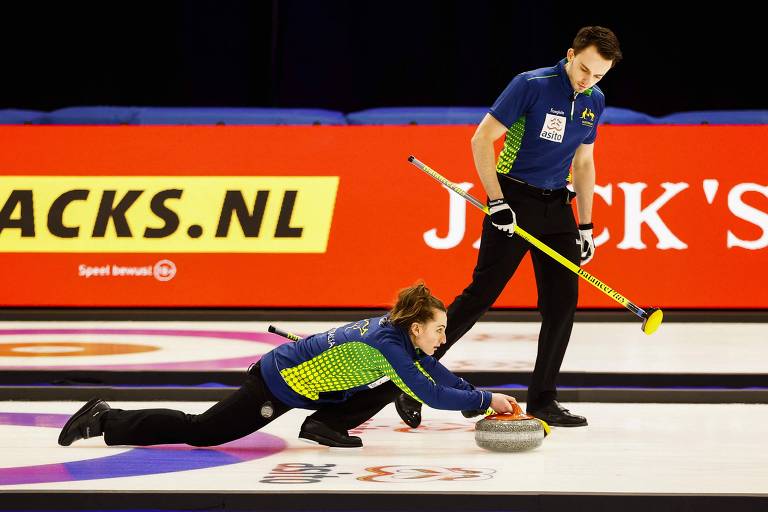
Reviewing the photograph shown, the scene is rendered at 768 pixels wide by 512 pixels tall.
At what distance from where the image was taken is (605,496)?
383cm

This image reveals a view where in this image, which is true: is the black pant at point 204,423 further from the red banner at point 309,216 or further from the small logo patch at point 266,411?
the red banner at point 309,216

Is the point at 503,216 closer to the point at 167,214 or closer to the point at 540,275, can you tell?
the point at 540,275

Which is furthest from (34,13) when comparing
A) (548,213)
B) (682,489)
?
(682,489)

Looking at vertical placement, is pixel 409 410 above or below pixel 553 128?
below

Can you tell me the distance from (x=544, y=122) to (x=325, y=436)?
1788mm

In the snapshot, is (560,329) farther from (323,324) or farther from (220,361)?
(323,324)

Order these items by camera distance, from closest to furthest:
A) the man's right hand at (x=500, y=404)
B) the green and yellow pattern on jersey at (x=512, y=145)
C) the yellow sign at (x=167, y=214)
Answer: the man's right hand at (x=500, y=404) < the green and yellow pattern on jersey at (x=512, y=145) < the yellow sign at (x=167, y=214)

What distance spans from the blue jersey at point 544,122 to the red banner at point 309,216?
384 cm

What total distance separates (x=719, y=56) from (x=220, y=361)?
8529 millimetres

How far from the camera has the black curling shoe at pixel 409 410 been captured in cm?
539

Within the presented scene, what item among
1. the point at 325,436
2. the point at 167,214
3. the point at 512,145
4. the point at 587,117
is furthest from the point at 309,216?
the point at 325,436

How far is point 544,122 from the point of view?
5.54 meters

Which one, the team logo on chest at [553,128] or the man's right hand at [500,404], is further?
the team logo on chest at [553,128]

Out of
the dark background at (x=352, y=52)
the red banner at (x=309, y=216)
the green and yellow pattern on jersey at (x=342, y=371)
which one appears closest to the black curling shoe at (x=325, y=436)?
the green and yellow pattern on jersey at (x=342, y=371)
